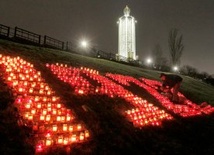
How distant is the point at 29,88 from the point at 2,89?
1.18 meters

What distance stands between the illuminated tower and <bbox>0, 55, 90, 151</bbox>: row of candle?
176 feet

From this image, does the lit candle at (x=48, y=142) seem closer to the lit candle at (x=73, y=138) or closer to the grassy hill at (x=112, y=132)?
the grassy hill at (x=112, y=132)

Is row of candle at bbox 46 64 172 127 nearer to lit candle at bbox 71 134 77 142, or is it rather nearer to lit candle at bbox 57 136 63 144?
lit candle at bbox 71 134 77 142

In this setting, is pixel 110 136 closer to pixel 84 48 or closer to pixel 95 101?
pixel 95 101

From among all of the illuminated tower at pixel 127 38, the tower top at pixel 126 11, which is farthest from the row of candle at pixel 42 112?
the tower top at pixel 126 11

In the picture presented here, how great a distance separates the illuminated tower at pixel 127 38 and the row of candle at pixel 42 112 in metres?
53.8

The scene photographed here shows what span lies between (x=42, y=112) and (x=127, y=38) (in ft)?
195

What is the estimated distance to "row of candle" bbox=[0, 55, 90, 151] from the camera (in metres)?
8.43

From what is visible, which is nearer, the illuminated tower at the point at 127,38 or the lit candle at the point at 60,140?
the lit candle at the point at 60,140

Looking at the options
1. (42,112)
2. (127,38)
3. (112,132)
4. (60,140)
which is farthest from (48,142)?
(127,38)

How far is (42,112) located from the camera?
9.65 meters

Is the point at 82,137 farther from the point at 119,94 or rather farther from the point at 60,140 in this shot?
the point at 119,94

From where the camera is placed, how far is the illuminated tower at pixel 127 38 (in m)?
66.7

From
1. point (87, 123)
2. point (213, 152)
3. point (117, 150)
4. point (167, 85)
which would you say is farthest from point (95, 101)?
point (167, 85)
